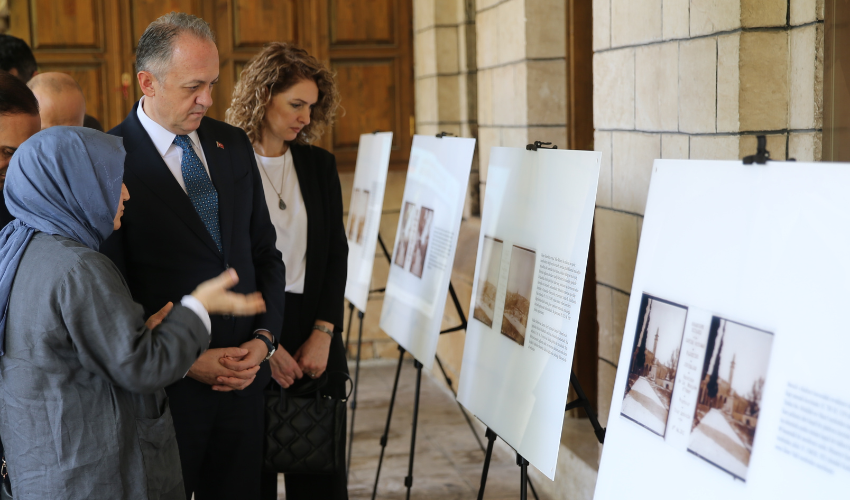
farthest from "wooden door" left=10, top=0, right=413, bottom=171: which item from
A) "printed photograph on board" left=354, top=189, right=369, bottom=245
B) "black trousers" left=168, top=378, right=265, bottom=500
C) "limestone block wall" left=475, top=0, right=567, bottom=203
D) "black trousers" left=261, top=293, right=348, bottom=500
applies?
"black trousers" left=168, top=378, right=265, bottom=500

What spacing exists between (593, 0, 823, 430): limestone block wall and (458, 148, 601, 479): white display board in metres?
0.47

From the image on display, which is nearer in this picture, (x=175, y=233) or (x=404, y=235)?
(x=175, y=233)

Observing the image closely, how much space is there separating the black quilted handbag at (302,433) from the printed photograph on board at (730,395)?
1.36 m

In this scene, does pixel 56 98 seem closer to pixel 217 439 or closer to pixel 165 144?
pixel 165 144

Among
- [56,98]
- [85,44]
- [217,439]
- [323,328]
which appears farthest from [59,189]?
[85,44]

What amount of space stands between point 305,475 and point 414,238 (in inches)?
36.5

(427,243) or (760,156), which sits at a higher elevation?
(760,156)

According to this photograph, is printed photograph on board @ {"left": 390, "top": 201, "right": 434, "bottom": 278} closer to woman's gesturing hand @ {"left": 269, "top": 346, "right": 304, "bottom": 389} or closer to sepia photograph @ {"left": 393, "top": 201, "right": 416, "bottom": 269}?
sepia photograph @ {"left": 393, "top": 201, "right": 416, "bottom": 269}

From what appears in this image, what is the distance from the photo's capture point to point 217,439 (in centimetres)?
211

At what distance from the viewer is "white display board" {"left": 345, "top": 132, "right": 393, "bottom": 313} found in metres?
3.61

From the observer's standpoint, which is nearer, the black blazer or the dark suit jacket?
the dark suit jacket

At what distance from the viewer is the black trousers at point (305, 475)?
8.28 feet

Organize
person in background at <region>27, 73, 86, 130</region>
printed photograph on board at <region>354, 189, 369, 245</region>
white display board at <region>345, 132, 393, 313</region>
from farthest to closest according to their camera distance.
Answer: printed photograph on board at <region>354, 189, 369, 245</region> → white display board at <region>345, 132, 393, 313</region> → person in background at <region>27, 73, 86, 130</region>

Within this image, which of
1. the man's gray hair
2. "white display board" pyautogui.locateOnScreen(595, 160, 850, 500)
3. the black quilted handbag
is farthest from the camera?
the black quilted handbag
